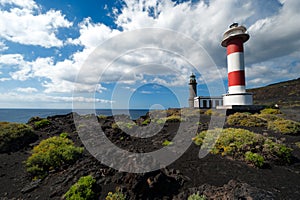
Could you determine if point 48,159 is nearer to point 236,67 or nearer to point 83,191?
point 83,191

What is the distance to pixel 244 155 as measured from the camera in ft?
18.0

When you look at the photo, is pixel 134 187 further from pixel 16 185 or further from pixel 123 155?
pixel 16 185

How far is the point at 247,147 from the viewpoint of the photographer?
5.72 metres

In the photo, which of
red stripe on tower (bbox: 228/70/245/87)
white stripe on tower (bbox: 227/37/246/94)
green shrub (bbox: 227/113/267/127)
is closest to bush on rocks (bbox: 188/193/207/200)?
green shrub (bbox: 227/113/267/127)

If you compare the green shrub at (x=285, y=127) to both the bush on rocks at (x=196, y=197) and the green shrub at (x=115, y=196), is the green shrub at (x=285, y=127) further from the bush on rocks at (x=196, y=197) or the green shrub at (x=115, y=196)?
the green shrub at (x=115, y=196)

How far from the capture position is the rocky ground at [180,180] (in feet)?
12.3

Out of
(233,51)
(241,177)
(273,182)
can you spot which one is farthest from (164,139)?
(233,51)

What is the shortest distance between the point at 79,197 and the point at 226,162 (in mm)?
4446

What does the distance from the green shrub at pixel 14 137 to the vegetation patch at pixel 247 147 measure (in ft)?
29.2

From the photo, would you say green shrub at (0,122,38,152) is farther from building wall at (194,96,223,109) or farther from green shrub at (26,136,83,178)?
building wall at (194,96,223,109)

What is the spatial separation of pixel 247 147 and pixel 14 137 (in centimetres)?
1102

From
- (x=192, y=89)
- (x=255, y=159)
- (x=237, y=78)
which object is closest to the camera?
(x=255, y=159)

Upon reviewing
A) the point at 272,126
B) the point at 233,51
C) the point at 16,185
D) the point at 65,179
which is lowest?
the point at 16,185

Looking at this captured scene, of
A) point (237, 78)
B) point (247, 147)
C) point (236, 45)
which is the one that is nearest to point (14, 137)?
point (247, 147)
